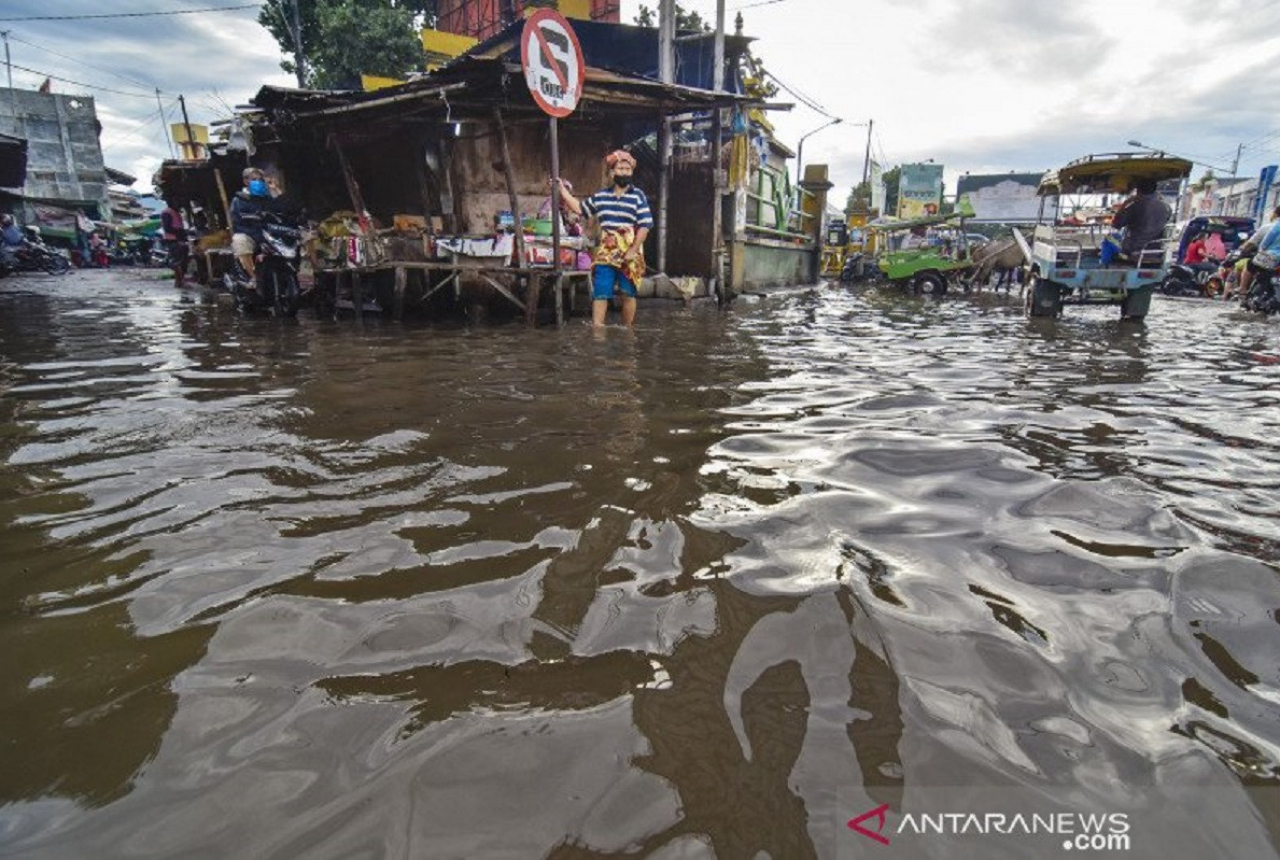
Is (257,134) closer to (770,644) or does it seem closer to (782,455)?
(782,455)

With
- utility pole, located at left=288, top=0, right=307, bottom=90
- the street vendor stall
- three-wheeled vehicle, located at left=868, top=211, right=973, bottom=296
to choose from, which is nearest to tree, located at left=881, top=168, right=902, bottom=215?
three-wheeled vehicle, located at left=868, top=211, right=973, bottom=296

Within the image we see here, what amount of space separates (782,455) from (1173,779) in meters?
1.68

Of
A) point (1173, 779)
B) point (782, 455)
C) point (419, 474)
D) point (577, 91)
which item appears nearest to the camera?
point (1173, 779)

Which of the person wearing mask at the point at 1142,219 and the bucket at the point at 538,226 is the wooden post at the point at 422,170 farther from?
the person wearing mask at the point at 1142,219

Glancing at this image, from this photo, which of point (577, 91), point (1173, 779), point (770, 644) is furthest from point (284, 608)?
point (577, 91)

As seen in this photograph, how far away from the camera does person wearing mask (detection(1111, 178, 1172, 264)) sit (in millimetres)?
8297

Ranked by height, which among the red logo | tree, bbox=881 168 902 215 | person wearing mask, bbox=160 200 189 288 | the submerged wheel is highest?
tree, bbox=881 168 902 215

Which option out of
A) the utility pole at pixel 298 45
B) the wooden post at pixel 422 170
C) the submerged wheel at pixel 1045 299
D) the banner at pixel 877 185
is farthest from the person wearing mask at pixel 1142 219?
the banner at pixel 877 185

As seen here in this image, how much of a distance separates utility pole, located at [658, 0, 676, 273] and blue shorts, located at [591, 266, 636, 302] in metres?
4.50

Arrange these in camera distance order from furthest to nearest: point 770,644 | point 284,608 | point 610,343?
point 610,343
point 284,608
point 770,644

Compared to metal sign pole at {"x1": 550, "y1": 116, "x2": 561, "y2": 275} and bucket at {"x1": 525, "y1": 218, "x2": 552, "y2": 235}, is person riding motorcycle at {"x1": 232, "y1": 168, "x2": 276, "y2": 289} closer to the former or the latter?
bucket at {"x1": 525, "y1": 218, "x2": 552, "y2": 235}

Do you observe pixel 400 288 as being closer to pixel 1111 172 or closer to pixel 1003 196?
pixel 1111 172

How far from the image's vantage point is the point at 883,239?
2122 centimetres

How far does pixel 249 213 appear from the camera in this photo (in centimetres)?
802
